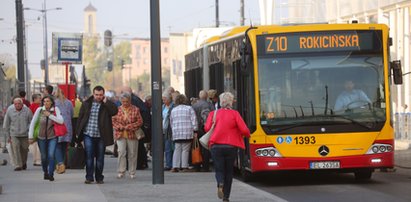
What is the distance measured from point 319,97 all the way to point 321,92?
10 cm

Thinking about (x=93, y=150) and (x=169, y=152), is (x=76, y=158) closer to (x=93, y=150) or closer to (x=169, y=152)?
(x=169, y=152)

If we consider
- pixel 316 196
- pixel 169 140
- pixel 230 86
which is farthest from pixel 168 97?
pixel 316 196

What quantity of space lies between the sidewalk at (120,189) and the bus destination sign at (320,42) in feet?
8.30

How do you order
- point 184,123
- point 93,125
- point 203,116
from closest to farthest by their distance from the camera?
point 93,125 → point 184,123 → point 203,116

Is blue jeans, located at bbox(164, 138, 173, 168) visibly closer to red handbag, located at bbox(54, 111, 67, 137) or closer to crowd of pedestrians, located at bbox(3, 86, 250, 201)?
crowd of pedestrians, located at bbox(3, 86, 250, 201)

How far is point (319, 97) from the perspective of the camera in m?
17.2

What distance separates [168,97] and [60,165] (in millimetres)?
3553

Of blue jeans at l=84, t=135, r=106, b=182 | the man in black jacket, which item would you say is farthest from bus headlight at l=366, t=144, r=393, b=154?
blue jeans at l=84, t=135, r=106, b=182

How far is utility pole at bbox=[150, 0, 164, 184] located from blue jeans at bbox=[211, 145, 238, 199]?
280cm

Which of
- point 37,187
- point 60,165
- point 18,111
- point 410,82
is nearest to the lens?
point 37,187

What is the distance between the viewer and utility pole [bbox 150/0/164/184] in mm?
16547

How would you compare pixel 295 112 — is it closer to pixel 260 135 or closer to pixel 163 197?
pixel 260 135

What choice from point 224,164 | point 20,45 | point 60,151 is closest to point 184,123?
point 60,151

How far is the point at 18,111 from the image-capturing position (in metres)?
21.5
